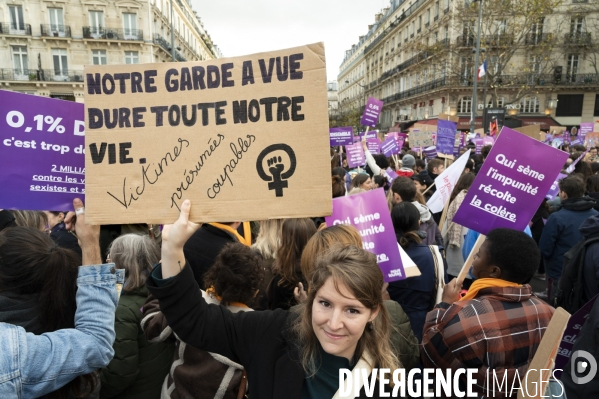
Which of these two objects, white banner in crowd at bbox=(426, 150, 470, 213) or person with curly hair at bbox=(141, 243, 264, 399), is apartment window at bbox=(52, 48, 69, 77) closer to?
white banner in crowd at bbox=(426, 150, 470, 213)

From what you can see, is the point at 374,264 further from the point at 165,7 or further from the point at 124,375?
the point at 165,7

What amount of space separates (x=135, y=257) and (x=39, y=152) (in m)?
0.94

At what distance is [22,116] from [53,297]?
1000mm

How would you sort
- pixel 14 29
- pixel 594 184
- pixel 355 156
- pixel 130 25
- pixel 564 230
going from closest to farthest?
1. pixel 564 230
2. pixel 594 184
3. pixel 355 156
4. pixel 14 29
5. pixel 130 25

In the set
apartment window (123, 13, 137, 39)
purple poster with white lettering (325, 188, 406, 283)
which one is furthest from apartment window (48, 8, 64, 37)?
purple poster with white lettering (325, 188, 406, 283)

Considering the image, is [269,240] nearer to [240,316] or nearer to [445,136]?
[240,316]

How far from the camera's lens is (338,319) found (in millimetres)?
1614

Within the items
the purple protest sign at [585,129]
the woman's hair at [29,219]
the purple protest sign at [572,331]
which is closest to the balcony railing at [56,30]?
the woman's hair at [29,219]

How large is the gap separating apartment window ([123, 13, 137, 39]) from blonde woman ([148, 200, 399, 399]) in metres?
38.9

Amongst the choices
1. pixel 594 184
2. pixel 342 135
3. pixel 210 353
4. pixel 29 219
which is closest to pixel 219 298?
pixel 210 353

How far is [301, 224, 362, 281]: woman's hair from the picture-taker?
8.81ft

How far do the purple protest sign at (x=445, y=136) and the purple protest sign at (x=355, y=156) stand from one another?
2.14 m

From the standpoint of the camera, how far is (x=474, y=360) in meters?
2.11

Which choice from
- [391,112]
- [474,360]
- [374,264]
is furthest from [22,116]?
[391,112]
